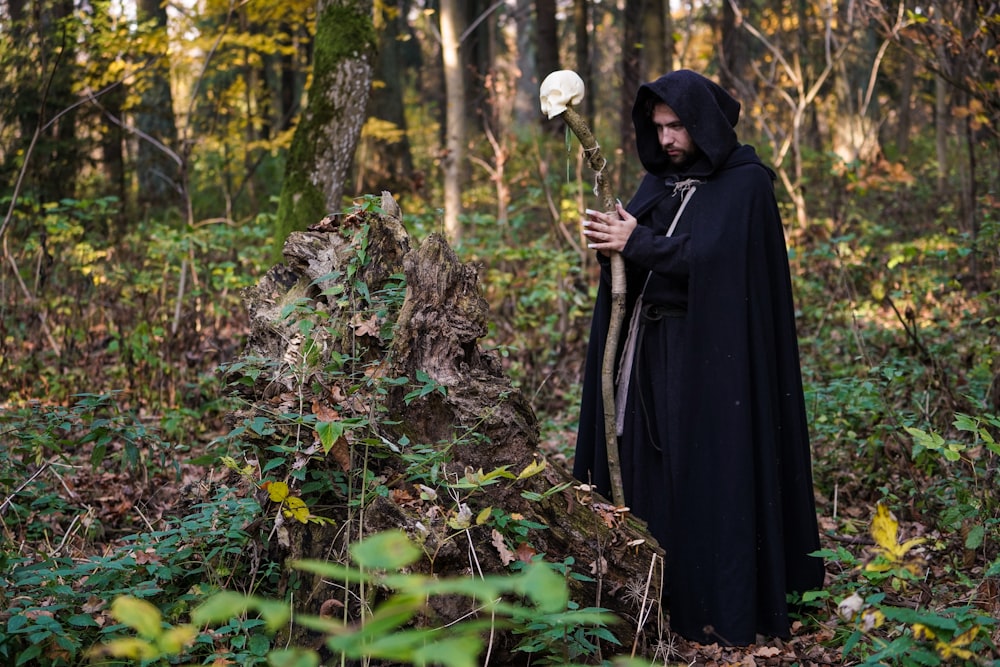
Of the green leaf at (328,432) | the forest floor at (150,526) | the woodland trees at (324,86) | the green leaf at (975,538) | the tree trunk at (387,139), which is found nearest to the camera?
the green leaf at (328,432)

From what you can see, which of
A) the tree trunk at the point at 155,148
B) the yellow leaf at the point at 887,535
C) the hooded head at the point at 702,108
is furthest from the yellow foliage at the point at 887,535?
the tree trunk at the point at 155,148

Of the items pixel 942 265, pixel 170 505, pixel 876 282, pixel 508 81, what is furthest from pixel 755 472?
pixel 508 81

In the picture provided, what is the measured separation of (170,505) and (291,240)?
6.10 feet

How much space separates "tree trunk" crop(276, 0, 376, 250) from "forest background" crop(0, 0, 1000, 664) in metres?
0.02

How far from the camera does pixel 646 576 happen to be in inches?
141

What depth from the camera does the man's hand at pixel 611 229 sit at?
12.7ft

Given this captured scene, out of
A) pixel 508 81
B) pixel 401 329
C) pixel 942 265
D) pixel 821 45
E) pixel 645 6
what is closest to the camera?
pixel 401 329

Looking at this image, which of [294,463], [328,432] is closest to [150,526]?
[294,463]

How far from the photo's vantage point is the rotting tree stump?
3105 mm

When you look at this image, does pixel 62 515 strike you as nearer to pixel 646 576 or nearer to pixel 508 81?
pixel 646 576

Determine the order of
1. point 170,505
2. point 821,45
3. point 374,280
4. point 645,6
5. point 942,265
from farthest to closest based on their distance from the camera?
point 821,45 < point 645,6 < point 942,265 < point 170,505 < point 374,280

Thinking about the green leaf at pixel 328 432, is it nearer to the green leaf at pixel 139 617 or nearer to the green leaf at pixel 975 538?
the green leaf at pixel 139 617

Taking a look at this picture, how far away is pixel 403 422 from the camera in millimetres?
3467

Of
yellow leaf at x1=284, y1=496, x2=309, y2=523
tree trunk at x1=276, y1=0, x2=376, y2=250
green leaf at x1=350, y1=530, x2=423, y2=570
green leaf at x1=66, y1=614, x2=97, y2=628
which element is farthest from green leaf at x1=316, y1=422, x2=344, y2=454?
tree trunk at x1=276, y1=0, x2=376, y2=250
